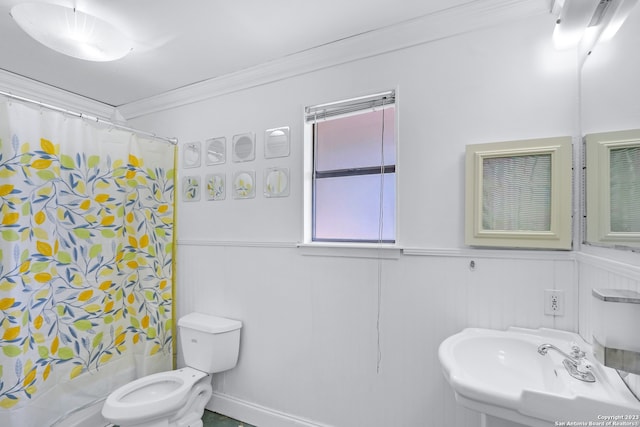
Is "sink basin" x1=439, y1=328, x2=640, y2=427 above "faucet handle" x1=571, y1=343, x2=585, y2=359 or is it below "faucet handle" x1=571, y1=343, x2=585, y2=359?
below

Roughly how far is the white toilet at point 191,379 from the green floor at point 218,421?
140 millimetres

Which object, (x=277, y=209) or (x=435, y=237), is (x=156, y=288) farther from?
(x=435, y=237)

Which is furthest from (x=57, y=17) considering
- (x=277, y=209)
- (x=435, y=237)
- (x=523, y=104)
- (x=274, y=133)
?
(x=523, y=104)

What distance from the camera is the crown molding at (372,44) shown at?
4.75 ft

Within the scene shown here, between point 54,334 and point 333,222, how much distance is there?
5.62 ft

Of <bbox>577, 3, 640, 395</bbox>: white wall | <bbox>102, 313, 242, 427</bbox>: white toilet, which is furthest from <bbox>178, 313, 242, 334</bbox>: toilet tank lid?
<bbox>577, 3, 640, 395</bbox>: white wall

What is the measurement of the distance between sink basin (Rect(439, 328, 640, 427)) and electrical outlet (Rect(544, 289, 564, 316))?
80 millimetres

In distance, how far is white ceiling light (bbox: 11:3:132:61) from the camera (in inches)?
54.3

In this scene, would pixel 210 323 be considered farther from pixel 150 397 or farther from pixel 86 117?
pixel 86 117

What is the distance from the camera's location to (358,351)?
5.69 feet

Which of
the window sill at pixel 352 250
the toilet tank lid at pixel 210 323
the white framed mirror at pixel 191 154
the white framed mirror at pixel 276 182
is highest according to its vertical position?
the white framed mirror at pixel 191 154

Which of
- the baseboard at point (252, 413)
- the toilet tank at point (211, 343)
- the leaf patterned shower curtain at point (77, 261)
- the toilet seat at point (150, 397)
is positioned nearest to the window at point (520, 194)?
the baseboard at point (252, 413)

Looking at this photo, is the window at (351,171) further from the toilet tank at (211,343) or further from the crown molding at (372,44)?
the toilet tank at (211,343)

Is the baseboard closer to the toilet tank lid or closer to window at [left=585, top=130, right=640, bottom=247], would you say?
the toilet tank lid
